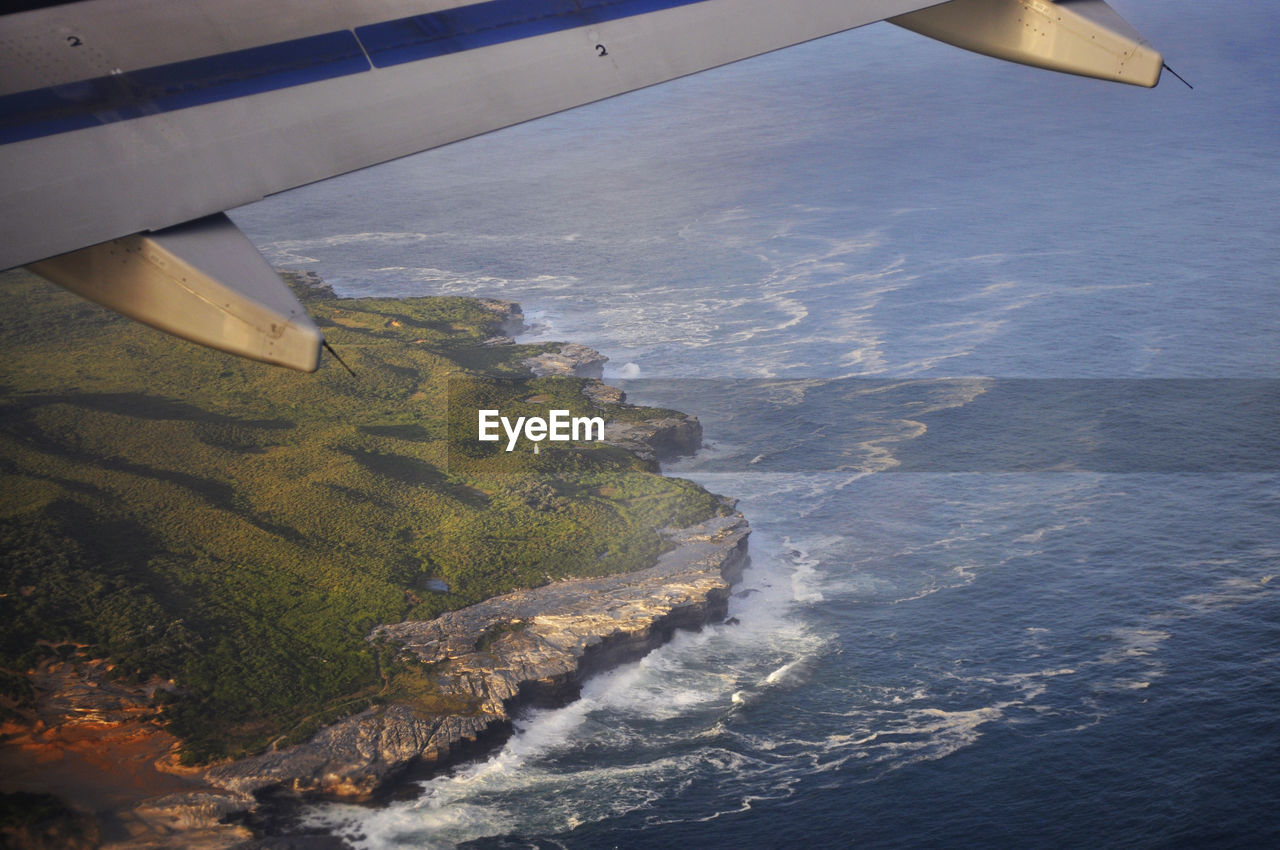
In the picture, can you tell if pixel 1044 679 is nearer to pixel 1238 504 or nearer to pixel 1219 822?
pixel 1219 822

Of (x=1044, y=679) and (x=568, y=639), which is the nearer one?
(x=568, y=639)

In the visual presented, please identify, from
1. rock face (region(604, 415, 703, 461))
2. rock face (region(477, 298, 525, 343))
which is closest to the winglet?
rock face (region(604, 415, 703, 461))

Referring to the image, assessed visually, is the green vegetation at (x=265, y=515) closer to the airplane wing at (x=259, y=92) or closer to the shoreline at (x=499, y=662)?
the shoreline at (x=499, y=662)

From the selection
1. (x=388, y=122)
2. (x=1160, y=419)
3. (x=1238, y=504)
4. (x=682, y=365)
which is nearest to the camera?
(x=388, y=122)

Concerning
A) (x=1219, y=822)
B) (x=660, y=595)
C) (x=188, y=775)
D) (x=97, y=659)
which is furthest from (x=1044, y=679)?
(x=97, y=659)

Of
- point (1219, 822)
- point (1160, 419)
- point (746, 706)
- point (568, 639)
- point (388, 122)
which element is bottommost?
point (1219, 822)

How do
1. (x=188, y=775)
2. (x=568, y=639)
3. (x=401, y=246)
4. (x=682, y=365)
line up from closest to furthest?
(x=188, y=775) → (x=568, y=639) → (x=682, y=365) → (x=401, y=246)
